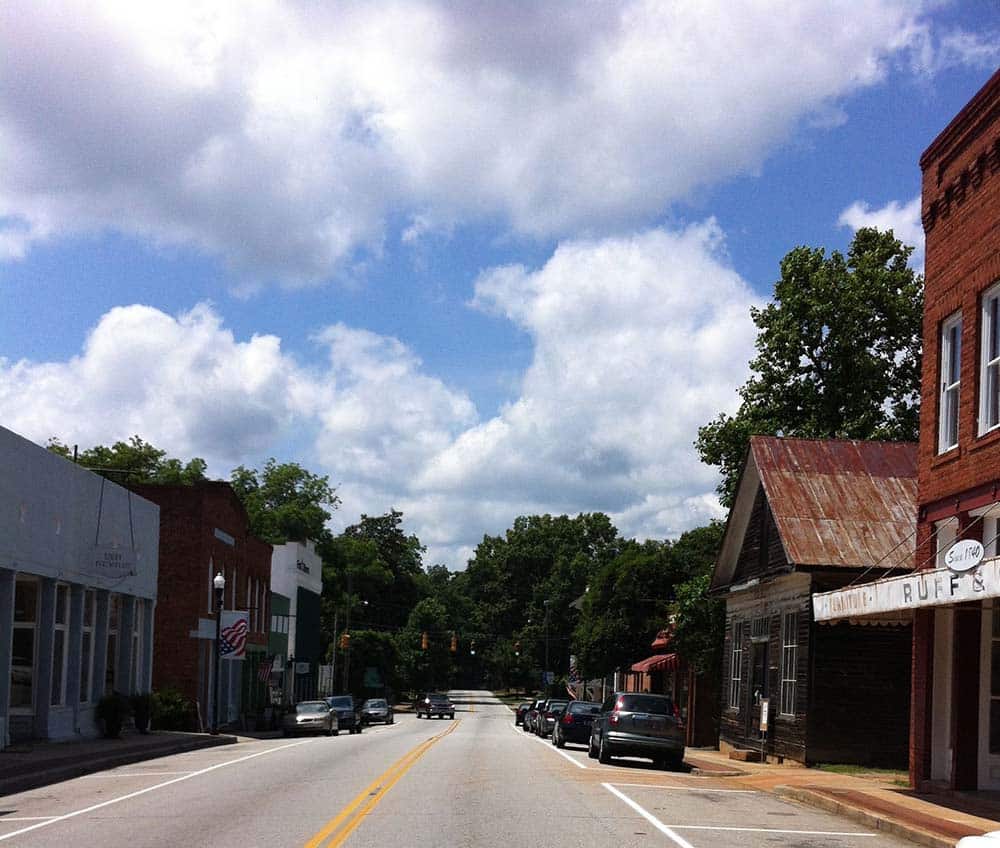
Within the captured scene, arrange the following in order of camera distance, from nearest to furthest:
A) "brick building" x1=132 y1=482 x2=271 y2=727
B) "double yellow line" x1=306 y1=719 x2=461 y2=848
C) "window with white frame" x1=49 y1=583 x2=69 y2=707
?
"double yellow line" x1=306 y1=719 x2=461 y2=848 → "window with white frame" x1=49 y1=583 x2=69 y2=707 → "brick building" x1=132 y1=482 x2=271 y2=727

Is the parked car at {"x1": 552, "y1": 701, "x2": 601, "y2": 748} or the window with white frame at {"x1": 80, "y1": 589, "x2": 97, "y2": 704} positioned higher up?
the window with white frame at {"x1": 80, "y1": 589, "x2": 97, "y2": 704}

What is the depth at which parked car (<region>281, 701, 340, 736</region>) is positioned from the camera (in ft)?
145

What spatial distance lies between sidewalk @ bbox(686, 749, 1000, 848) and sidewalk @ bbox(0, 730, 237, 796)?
39.9 ft

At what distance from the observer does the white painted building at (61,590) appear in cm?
2650

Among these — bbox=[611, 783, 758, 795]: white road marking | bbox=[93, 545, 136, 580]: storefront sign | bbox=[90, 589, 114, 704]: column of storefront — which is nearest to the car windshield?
bbox=[611, 783, 758, 795]: white road marking

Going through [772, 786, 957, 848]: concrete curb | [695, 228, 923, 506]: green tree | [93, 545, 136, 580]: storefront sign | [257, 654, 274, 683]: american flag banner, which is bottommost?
[257, 654, 274, 683]: american flag banner

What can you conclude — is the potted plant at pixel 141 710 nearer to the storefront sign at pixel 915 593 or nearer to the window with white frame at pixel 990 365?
the storefront sign at pixel 915 593

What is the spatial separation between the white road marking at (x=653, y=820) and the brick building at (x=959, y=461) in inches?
177

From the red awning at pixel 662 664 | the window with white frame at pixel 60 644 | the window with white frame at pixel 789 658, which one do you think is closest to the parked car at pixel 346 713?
the red awning at pixel 662 664

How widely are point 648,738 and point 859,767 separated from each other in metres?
4.58

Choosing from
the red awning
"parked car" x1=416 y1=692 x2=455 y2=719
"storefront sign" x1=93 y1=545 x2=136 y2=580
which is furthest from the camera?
"parked car" x1=416 y1=692 x2=455 y2=719

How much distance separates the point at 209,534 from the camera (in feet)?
149

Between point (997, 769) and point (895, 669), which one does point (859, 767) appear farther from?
point (997, 769)

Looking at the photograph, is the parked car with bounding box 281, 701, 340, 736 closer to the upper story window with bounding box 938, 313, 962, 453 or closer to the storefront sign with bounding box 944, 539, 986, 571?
the upper story window with bounding box 938, 313, 962, 453
